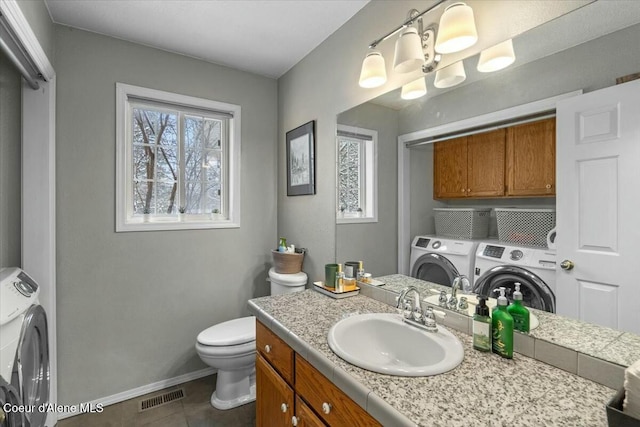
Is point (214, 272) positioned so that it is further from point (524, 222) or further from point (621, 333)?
point (621, 333)

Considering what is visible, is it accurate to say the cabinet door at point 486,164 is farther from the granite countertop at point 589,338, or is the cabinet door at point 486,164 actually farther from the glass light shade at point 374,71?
the glass light shade at point 374,71

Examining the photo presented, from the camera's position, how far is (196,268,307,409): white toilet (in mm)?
1852

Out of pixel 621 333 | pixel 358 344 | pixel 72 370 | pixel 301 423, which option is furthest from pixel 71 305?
pixel 621 333

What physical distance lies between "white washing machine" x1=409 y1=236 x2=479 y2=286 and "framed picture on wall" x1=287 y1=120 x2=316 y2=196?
93 cm

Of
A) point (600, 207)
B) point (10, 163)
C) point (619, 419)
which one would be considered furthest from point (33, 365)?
point (600, 207)

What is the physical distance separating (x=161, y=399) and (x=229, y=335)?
695 mm

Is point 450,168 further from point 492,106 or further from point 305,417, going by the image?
point 305,417

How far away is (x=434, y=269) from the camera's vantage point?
53.5 inches

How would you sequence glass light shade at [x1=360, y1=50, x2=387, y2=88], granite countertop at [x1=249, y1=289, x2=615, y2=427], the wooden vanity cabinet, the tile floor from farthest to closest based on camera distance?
1. the tile floor
2. glass light shade at [x1=360, y1=50, x2=387, y2=88]
3. the wooden vanity cabinet
4. granite countertop at [x1=249, y1=289, x2=615, y2=427]

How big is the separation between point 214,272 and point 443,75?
2007mm

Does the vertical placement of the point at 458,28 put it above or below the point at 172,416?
above

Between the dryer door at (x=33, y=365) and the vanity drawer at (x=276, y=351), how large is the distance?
38.2 inches

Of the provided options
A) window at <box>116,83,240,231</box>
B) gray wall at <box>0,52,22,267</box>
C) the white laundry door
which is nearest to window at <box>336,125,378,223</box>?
the white laundry door

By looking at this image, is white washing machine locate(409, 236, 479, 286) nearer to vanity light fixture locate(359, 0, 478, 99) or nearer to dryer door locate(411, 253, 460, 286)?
dryer door locate(411, 253, 460, 286)
